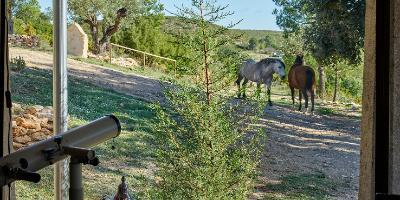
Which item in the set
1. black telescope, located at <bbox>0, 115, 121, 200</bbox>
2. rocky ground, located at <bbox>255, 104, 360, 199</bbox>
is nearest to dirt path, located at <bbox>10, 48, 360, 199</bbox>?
rocky ground, located at <bbox>255, 104, 360, 199</bbox>

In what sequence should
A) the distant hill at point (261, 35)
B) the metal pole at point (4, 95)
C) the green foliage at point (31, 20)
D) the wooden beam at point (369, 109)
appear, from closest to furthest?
the wooden beam at point (369, 109)
the metal pole at point (4, 95)
the distant hill at point (261, 35)
the green foliage at point (31, 20)

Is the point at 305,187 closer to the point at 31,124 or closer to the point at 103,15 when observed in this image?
the point at 103,15

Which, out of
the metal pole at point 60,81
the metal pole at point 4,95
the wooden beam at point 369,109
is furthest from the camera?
the metal pole at point 60,81

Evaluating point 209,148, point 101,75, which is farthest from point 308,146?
point 101,75

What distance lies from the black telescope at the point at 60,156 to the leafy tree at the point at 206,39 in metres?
0.75

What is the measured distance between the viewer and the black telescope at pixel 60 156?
1.75 m

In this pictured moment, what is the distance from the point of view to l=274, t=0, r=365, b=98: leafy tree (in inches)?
92.5

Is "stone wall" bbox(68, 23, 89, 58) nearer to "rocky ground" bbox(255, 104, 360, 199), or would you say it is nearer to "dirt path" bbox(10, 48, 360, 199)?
"dirt path" bbox(10, 48, 360, 199)

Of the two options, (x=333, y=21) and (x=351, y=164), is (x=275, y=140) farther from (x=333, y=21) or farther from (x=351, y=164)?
(x=333, y=21)

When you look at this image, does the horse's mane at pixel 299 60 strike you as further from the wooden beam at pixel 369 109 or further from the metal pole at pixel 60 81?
the metal pole at pixel 60 81

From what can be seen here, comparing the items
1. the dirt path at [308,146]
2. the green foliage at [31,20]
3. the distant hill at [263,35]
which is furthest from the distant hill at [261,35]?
the green foliage at [31,20]

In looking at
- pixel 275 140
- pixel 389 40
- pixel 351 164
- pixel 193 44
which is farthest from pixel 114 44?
pixel 389 40

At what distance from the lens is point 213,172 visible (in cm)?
266

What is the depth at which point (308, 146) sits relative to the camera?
2.61m
